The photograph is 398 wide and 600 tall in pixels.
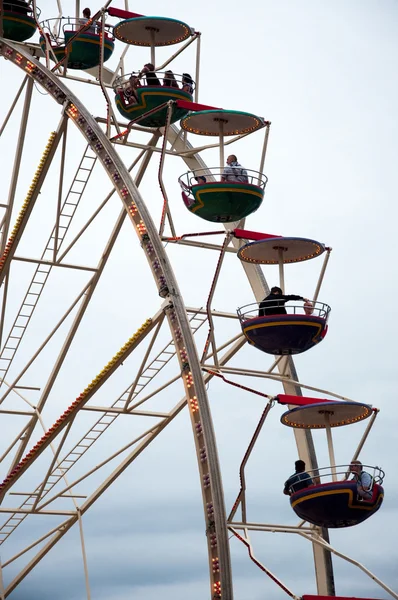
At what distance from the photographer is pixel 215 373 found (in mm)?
21047

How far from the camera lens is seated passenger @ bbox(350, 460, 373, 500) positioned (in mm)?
19000

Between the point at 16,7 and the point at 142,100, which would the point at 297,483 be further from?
the point at 16,7

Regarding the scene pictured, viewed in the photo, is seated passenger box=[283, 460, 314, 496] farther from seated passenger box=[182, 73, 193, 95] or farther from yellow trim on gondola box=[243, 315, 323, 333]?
seated passenger box=[182, 73, 193, 95]

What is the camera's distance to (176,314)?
67.5 ft

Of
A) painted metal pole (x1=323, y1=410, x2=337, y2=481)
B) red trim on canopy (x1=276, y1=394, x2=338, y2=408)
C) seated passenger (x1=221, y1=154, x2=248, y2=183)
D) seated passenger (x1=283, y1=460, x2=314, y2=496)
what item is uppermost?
seated passenger (x1=221, y1=154, x2=248, y2=183)

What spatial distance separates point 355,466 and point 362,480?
32cm

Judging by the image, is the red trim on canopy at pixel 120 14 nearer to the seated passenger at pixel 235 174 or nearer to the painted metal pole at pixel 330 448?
the seated passenger at pixel 235 174

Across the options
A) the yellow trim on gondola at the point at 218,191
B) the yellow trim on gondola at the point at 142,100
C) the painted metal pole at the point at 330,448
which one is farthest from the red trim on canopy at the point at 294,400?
the yellow trim on gondola at the point at 142,100

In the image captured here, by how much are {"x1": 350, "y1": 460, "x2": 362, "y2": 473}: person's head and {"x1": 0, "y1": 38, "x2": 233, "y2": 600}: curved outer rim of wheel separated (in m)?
1.76

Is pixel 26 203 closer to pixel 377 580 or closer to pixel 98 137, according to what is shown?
pixel 98 137

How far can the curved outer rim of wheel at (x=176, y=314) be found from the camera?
19.1m

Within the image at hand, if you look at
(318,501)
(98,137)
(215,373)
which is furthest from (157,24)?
(318,501)

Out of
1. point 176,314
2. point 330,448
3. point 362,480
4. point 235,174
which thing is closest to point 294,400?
point 330,448

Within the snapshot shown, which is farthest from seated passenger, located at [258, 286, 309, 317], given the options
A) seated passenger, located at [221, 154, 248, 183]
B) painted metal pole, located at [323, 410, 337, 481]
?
seated passenger, located at [221, 154, 248, 183]
